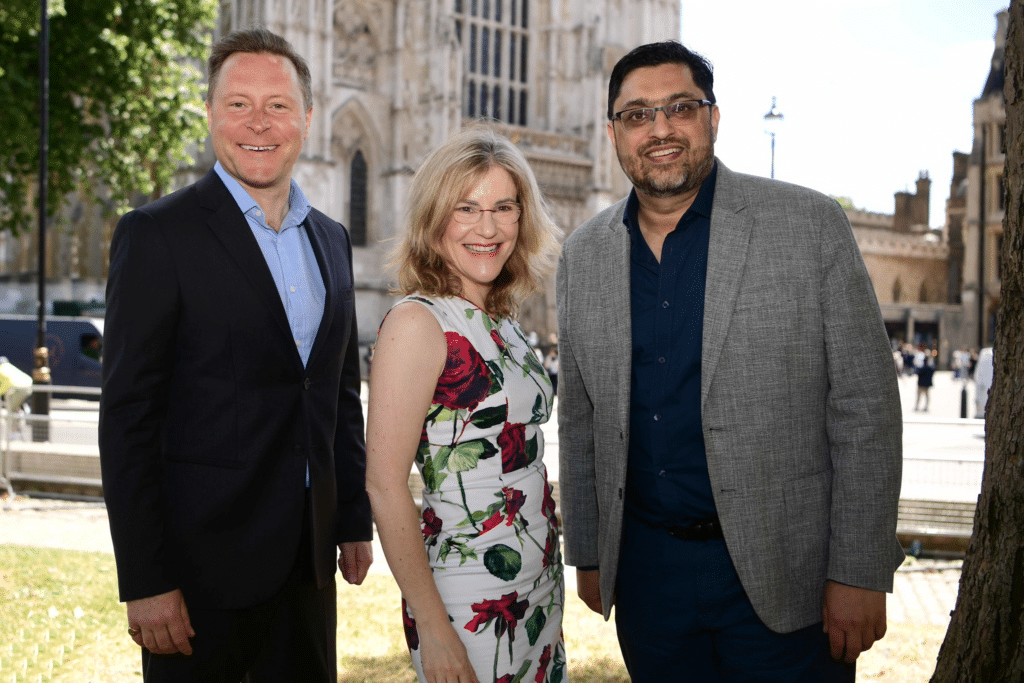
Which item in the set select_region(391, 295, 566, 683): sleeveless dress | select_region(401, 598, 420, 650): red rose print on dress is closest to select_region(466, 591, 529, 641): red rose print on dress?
select_region(391, 295, 566, 683): sleeveless dress

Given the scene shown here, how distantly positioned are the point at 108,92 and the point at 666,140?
15.9m

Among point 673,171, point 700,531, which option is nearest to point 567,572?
point 700,531

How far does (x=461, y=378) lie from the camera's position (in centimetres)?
210

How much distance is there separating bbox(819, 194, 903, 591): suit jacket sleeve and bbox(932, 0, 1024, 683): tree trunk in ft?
1.17

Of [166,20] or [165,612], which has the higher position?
[166,20]

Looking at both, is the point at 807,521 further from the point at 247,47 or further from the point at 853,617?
the point at 247,47

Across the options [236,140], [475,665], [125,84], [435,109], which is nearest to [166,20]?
[125,84]

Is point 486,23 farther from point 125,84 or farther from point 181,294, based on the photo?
point 181,294

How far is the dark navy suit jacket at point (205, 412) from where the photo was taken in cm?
209

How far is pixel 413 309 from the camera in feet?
6.84

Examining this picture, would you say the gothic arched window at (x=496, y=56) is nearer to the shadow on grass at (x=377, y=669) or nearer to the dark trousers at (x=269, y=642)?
the shadow on grass at (x=377, y=669)

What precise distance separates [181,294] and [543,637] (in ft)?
4.10

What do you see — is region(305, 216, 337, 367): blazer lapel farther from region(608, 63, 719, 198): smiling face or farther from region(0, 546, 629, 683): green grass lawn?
region(0, 546, 629, 683): green grass lawn

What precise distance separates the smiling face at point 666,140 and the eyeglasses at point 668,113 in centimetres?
1
